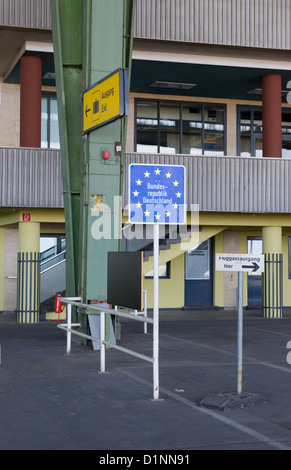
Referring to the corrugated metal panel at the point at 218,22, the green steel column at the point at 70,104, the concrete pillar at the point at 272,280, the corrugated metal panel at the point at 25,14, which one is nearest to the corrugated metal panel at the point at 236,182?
the concrete pillar at the point at 272,280

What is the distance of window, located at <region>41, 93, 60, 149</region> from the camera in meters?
23.6

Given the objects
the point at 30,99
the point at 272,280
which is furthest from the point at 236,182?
the point at 30,99

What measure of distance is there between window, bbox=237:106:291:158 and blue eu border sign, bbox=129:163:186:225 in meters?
16.8

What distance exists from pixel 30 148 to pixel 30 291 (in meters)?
3.85

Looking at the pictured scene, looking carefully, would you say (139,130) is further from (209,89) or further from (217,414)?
(217,414)

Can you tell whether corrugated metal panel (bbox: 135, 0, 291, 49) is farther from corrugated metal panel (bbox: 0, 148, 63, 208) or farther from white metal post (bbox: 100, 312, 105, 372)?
white metal post (bbox: 100, 312, 105, 372)

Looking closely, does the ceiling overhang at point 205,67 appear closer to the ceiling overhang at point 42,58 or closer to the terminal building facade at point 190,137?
the terminal building facade at point 190,137

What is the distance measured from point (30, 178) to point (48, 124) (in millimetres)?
4148

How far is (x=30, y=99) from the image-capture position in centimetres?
2083

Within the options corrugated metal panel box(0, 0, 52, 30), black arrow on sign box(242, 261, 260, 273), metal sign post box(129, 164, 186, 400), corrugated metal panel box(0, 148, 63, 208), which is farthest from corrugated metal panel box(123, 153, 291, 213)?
black arrow on sign box(242, 261, 260, 273)

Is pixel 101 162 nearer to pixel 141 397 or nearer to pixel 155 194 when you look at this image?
pixel 155 194

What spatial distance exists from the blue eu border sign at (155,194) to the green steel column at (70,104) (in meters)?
6.58

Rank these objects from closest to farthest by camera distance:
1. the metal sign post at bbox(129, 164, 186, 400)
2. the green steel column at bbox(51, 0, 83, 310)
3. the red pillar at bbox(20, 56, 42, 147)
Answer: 1. the metal sign post at bbox(129, 164, 186, 400)
2. the green steel column at bbox(51, 0, 83, 310)
3. the red pillar at bbox(20, 56, 42, 147)

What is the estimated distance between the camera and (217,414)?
27.8ft
